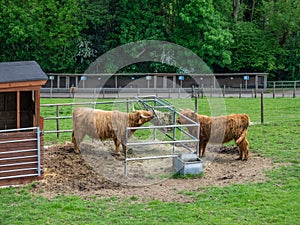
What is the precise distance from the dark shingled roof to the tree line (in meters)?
22.9

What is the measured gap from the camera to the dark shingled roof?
Result: 10344 millimetres

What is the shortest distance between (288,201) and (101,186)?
12.3ft

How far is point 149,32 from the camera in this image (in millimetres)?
35406

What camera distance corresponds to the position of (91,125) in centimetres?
1286

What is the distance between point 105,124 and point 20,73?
2.87 metres

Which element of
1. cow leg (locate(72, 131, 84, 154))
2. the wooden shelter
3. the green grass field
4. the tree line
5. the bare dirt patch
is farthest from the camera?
the tree line

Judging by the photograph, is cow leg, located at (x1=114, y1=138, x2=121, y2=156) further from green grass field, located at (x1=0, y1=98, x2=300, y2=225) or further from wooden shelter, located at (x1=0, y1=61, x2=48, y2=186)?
green grass field, located at (x1=0, y1=98, x2=300, y2=225)

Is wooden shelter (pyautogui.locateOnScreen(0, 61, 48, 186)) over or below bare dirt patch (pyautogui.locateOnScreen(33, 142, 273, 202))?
over

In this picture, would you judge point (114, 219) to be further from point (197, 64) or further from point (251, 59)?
point (251, 59)

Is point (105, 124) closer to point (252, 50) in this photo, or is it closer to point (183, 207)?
point (183, 207)

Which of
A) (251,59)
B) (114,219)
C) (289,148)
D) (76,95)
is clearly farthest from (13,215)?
(251,59)

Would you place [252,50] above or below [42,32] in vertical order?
below

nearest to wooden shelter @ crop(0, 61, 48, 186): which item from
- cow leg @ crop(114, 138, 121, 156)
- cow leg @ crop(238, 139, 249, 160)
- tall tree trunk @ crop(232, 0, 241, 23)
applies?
cow leg @ crop(114, 138, 121, 156)

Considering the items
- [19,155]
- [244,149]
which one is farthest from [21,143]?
[244,149]
